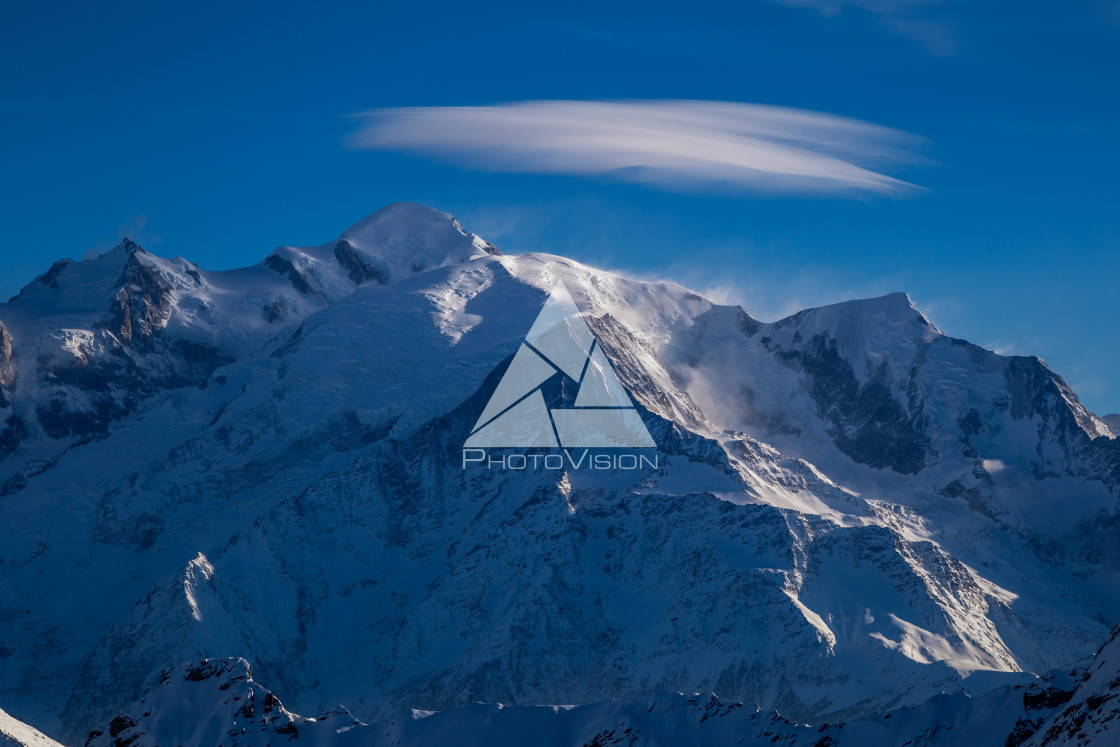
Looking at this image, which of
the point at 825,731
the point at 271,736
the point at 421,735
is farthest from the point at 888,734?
the point at 271,736

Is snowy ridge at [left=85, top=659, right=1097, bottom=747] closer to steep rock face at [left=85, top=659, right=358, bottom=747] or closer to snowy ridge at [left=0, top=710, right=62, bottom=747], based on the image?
steep rock face at [left=85, top=659, right=358, bottom=747]

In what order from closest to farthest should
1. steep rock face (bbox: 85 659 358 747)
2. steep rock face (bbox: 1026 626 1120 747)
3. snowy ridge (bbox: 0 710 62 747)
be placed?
steep rock face (bbox: 1026 626 1120 747) → snowy ridge (bbox: 0 710 62 747) → steep rock face (bbox: 85 659 358 747)

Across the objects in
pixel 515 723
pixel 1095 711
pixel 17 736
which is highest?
pixel 1095 711

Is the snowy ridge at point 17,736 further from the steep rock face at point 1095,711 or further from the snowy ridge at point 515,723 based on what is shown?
the steep rock face at point 1095,711

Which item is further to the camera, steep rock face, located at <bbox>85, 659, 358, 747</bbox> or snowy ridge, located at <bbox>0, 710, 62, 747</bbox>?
steep rock face, located at <bbox>85, 659, 358, 747</bbox>

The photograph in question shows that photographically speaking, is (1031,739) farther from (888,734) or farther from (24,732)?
(24,732)

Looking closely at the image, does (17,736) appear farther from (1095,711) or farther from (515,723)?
(1095,711)

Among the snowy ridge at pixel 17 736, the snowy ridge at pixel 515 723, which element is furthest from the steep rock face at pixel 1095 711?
the snowy ridge at pixel 17 736

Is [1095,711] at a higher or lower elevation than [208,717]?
lower

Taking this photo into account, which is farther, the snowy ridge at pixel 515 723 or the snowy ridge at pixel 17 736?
the snowy ridge at pixel 515 723

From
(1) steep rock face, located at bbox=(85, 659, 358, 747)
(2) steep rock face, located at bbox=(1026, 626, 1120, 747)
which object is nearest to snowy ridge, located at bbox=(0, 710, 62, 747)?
(1) steep rock face, located at bbox=(85, 659, 358, 747)

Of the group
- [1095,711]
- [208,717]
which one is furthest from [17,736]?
[1095,711]

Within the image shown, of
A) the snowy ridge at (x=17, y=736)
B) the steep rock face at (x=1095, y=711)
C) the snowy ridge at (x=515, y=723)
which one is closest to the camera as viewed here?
the steep rock face at (x=1095, y=711)
